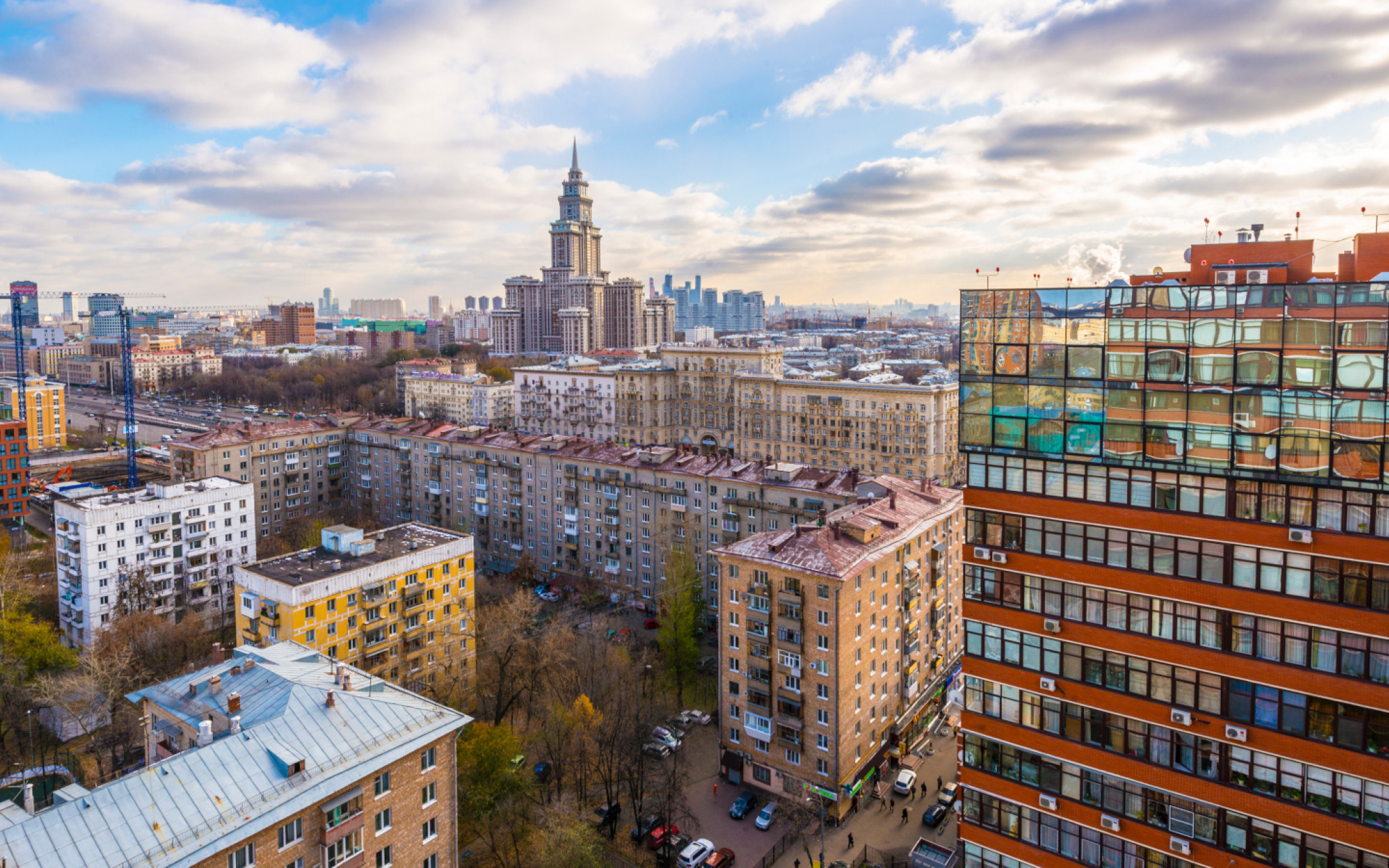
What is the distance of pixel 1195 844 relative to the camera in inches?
566

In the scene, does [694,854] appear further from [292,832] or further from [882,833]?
[292,832]

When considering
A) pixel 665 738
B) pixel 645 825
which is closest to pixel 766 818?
pixel 645 825

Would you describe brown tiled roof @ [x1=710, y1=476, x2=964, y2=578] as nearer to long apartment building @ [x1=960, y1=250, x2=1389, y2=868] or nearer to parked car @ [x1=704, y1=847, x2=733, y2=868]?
parked car @ [x1=704, y1=847, x2=733, y2=868]

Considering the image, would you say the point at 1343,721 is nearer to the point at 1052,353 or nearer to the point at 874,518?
the point at 1052,353

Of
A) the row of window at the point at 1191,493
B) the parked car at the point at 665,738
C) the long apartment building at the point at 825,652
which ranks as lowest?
the parked car at the point at 665,738

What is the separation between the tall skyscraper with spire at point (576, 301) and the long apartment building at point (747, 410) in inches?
2613

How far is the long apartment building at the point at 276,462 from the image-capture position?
5291 centimetres

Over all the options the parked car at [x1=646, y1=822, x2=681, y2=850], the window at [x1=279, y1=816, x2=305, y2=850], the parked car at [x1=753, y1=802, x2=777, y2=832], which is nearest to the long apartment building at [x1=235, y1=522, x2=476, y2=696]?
the parked car at [x1=646, y1=822, x2=681, y2=850]

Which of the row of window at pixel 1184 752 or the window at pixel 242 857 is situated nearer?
the row of window at pixel 1184 752

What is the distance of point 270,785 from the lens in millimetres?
15469

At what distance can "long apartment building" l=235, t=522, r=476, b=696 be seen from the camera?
28.5m

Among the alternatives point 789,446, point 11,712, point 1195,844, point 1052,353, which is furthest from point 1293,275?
point 789,446

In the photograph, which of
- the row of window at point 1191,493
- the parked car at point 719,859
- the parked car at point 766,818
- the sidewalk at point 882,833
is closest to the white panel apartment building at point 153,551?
the parked car at point 719,859

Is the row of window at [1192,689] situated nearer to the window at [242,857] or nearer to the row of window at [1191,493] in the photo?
the row of window at [1191,493]
